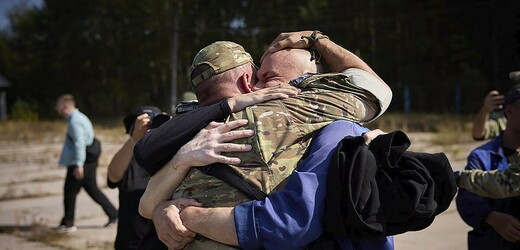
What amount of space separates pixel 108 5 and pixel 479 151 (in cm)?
4574

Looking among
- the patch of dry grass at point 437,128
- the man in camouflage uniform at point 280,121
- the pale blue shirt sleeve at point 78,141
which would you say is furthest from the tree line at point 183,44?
the man in camouflage uniform at point 280,121

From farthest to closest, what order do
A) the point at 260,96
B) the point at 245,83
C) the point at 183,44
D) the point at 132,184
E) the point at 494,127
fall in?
1. the point at 183,44
2. the point at 494,127
3. the point at 132,184
4. the point at 245,83
5. the point at 260,96

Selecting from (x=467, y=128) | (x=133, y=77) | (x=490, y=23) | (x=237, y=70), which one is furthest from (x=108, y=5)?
(x=237, y=70)

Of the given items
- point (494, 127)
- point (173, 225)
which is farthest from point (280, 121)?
point (494, 127)

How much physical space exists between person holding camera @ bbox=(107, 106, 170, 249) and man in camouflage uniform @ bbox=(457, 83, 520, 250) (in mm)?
1980

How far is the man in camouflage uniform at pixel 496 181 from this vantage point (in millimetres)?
2824

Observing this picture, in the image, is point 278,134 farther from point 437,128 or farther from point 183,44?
point 183,44

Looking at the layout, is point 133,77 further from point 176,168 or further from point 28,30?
point 176,168

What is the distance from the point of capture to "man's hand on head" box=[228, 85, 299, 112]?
71.9 inches

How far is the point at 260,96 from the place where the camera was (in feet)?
6.01

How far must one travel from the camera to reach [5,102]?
4894cm

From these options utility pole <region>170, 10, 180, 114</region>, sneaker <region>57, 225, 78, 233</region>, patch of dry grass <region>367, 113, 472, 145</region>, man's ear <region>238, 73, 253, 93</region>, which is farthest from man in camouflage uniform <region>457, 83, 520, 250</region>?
utility pole <region>170, 10, 180, 114</region>

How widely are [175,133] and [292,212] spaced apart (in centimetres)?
45

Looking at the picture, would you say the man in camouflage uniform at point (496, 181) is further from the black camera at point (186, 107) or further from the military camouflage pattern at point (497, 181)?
the black camera at point (186, 107)
